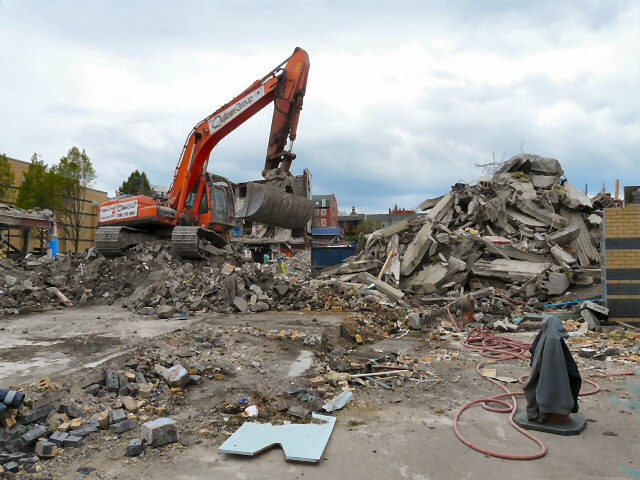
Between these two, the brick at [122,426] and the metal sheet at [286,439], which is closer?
the metal sheet at [286,439]

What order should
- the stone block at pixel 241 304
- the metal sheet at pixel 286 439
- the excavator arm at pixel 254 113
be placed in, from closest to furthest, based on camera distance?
the metal sheet at pixel 286 439, the stone block at pixel 241 304, the excavator arm at pixel 254 113

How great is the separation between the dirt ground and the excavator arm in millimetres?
6138

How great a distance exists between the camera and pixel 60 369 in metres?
5.52

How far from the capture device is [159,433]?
403cm

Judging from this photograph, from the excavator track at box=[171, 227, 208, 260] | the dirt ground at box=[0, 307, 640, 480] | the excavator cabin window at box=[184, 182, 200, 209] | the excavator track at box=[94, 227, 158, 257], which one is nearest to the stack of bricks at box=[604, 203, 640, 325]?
the dirt ground at box=[0, 307, 640, 480]

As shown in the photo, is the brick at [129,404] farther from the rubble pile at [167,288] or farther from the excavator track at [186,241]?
the excavator track at [186,241]

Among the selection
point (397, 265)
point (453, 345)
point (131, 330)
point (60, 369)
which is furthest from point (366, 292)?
point (60, 369)

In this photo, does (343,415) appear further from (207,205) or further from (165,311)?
(207,205)

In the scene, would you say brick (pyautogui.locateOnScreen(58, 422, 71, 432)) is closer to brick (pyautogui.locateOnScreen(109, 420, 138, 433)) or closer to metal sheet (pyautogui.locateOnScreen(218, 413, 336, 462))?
brick (pyautogui.locateOnScreen(109, 420, 138, 433))

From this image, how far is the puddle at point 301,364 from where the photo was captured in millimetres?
6054

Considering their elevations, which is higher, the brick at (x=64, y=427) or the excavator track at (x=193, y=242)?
the excavator track at (x=193, y=242)

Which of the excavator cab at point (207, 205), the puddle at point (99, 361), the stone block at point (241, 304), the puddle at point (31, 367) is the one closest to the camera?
the puddle at point (31, 367)

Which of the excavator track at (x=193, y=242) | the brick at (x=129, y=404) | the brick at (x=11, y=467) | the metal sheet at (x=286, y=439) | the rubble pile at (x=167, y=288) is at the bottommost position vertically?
the brick at (x=11, y=467)

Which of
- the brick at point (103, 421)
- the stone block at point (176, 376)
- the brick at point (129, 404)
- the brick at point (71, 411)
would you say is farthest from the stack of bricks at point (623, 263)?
the brick at point (71, 411)
